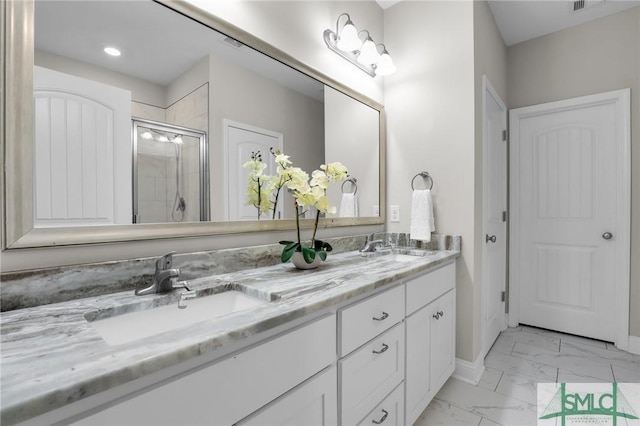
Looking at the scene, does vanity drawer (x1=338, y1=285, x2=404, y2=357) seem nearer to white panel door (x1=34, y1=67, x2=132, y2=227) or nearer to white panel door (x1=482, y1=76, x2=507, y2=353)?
white panel door (x1=34, y1=67, x2=132, y2=227)

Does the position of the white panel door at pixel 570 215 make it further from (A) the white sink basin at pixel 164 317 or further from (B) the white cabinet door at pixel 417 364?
(A) the white sink basin at pixel 164 317

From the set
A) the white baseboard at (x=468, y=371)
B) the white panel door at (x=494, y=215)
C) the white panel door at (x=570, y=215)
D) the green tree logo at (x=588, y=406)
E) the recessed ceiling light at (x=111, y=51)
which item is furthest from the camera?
the white panel door at (x=570, y=215)

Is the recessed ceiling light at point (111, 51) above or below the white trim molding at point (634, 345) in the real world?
above

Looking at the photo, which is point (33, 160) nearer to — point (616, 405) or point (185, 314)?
point (185, 314)

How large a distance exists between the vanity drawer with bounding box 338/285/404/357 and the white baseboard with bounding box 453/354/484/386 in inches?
40.3

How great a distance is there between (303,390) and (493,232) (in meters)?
2.25

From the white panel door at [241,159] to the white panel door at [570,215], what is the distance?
252 cm

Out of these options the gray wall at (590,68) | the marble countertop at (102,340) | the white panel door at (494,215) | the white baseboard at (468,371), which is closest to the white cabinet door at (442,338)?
the white baseboard at (468,371)

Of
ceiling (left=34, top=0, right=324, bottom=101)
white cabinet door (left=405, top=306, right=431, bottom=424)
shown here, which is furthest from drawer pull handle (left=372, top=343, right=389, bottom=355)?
ceiling (left=34, top=0, right=324, bottom=101)

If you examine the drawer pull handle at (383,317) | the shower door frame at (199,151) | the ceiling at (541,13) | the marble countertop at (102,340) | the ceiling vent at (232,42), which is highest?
the ceiling at (541,13)

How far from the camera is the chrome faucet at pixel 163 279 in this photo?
984mm

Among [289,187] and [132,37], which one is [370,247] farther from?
[132,37]

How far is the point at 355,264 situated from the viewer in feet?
5.06

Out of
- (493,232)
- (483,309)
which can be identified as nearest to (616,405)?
(483,309)
